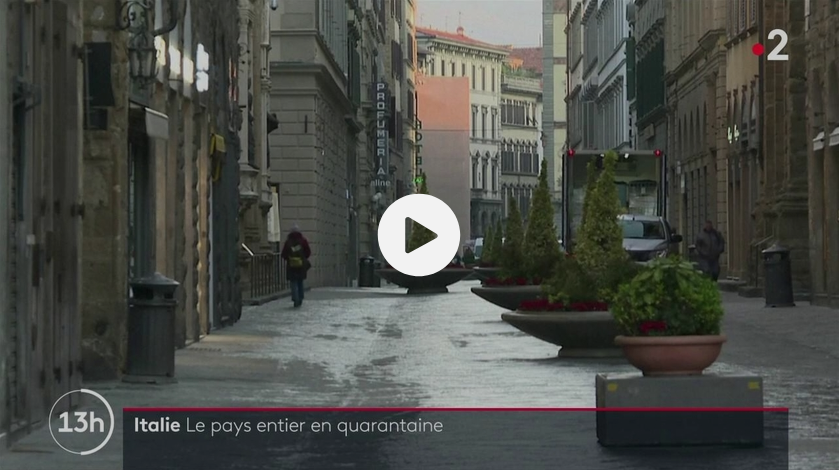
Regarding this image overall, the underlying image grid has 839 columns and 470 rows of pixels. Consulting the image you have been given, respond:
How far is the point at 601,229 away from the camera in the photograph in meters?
26.5

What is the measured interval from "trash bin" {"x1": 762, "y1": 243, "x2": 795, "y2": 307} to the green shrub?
25027 millimetres

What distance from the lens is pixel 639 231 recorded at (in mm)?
51031

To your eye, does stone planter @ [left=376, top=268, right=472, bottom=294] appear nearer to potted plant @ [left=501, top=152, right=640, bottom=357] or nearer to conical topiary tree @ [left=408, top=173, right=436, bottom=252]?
conical topiary tree @ [left=408, top=173, right=436, bottom=252]

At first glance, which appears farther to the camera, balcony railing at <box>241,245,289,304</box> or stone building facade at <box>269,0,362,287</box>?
stone building facade at <box>269,0,362,287</box>

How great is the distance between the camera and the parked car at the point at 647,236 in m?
48.9

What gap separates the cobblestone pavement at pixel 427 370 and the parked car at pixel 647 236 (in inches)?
488

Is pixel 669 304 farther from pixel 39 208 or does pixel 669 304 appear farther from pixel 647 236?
pixel 647 236

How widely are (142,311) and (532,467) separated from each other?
26.6 feet

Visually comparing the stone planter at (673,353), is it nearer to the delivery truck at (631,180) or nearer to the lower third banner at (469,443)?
the lower third banner at (469,443)

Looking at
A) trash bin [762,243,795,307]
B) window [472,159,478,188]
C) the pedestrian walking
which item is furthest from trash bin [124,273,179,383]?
window [472,159,478,188]

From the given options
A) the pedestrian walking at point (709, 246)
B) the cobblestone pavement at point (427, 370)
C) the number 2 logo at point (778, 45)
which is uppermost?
the number 2 logo at point (778, 45)

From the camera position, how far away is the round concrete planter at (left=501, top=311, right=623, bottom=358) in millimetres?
23156

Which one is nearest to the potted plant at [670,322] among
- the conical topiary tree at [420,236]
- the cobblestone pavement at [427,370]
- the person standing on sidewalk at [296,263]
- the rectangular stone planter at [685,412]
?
the rectangular stone planter at [685,412]
